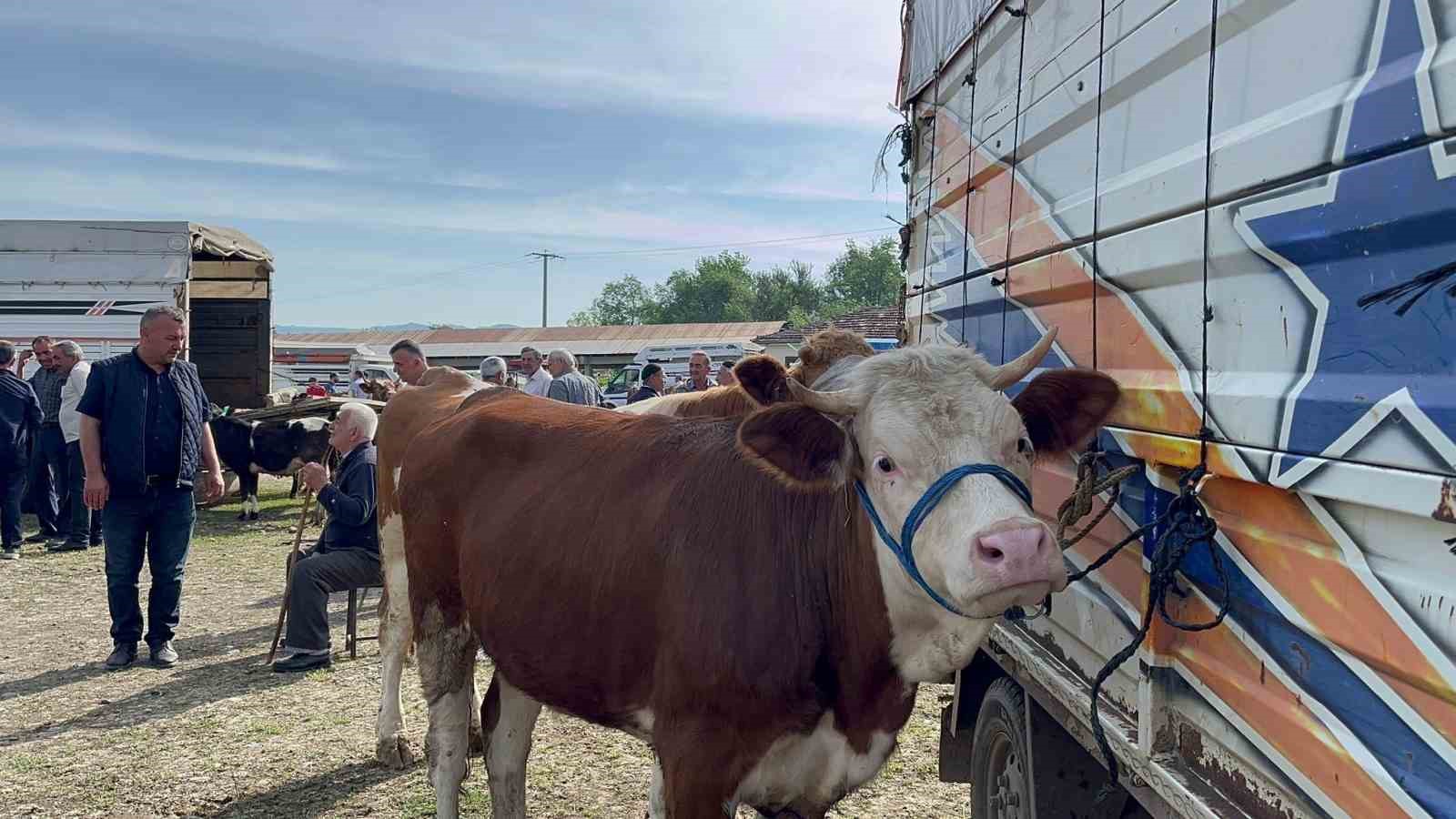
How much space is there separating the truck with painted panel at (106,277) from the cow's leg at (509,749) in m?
11.4

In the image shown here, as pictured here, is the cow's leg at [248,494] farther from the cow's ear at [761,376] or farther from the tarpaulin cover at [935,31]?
the cow's ear at [761,376]

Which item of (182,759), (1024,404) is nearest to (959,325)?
(1024,404)

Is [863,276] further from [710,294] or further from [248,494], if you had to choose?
[248,494]

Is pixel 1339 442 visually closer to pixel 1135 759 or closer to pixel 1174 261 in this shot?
pixel 1174 261

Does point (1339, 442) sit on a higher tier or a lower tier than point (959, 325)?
lower

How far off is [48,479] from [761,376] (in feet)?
37.1

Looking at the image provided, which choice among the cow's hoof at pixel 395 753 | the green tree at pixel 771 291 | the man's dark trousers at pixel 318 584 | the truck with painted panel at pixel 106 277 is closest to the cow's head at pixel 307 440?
the truck with painted panel at pixel 106 277

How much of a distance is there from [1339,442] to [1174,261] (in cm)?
65

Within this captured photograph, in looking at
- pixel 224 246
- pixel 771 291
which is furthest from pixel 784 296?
pixel 224 246

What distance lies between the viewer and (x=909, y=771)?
483 cm

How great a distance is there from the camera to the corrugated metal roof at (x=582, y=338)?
51.8 m

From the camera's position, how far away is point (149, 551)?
649 cm

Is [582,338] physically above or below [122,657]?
above

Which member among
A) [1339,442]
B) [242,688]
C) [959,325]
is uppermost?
[959,325]
